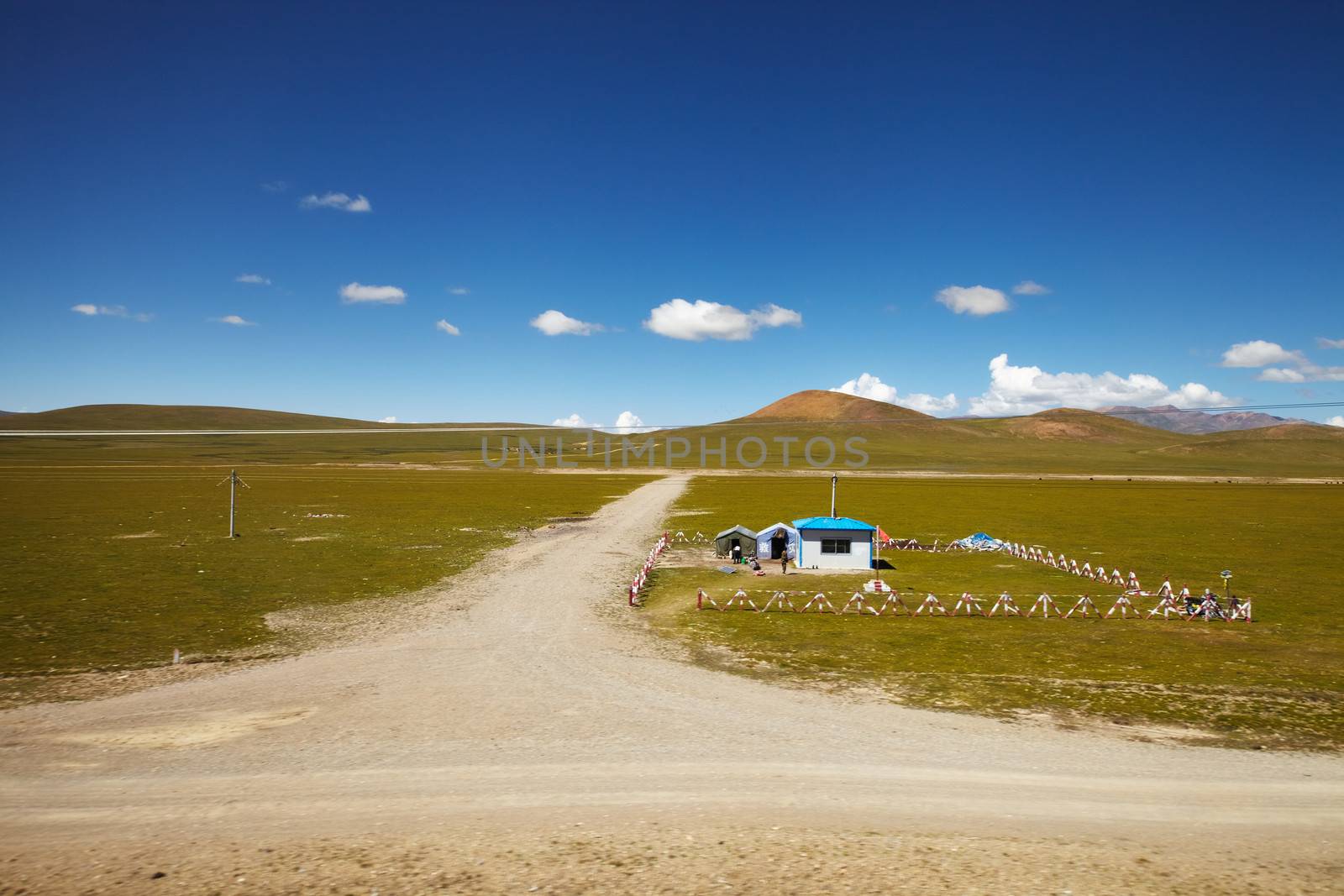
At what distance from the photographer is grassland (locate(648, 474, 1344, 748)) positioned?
70.0 ft

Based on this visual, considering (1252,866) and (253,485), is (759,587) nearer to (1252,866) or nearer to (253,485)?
(1252,866)

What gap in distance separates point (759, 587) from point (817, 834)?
26737mm

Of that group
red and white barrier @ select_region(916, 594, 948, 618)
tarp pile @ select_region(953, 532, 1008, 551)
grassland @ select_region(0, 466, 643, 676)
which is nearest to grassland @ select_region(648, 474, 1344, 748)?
red and white barrier @ select_region(916, 594, 948, 618)

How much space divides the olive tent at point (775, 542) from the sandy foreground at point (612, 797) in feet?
83.5

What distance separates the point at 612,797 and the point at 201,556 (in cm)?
4540

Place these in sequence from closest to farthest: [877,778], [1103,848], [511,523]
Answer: [1103,848], [877,778], [511,523]

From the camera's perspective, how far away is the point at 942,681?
23672 millimetres

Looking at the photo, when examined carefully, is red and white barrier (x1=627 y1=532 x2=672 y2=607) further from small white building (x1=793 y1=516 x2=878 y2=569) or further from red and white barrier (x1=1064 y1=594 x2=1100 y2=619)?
red and white barrier (x1=1064 y1=594 x2=1100 y2=619)

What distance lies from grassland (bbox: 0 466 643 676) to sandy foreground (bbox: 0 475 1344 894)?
8.98 m

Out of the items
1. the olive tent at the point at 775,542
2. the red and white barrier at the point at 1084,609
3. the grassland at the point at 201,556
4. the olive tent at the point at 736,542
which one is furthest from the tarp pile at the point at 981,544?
→ the grassland at the point at 201,556

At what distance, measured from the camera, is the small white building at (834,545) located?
46.2m

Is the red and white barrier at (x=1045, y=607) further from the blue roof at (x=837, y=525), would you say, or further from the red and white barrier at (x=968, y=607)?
the blue roof at (x=837, y=525)

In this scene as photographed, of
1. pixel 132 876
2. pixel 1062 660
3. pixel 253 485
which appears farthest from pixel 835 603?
pixel 253 485

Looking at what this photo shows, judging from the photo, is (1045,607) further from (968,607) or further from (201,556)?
(201,556)
